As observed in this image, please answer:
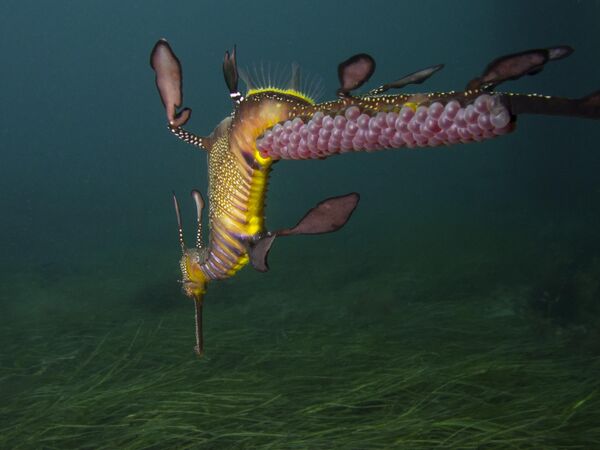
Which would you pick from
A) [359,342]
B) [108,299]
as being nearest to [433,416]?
[359,342]

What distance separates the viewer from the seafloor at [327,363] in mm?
4000

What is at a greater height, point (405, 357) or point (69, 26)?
point (69, 26)

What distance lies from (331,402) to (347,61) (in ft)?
11.3

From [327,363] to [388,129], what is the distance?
4.51 metres

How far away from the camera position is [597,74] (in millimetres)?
16594

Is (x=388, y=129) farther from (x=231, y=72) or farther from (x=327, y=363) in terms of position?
(x=327, y=363)

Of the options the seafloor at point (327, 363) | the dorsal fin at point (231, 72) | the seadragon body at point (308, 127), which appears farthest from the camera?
the seafloor at point (327, 363)

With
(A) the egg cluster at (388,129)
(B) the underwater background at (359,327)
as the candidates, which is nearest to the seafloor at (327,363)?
(B) the underwater background at (359,327)

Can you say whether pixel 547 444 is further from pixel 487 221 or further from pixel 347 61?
pixel 487 221

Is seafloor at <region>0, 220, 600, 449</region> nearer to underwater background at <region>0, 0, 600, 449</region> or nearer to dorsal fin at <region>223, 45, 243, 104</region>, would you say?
underwater background at <region>0, 0, 600, 449</region>

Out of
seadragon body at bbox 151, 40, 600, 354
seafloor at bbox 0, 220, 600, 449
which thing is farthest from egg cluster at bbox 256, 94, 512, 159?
seafloor at bbox 0, 220, 600, 449

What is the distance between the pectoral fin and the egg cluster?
17 cm

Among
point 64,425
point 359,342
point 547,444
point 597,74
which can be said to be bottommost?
point 547,444

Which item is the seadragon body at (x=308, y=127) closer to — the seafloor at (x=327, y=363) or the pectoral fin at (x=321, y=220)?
the pectoral fin at (x=321, y=220)
